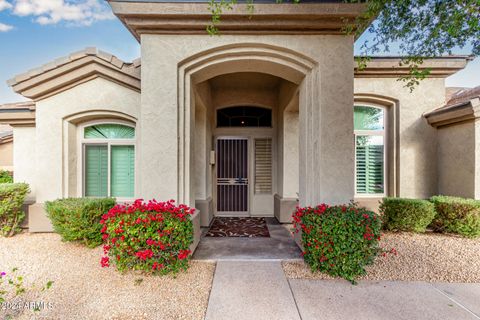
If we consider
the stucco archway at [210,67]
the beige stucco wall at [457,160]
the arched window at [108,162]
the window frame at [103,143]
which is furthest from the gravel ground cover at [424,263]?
the window frame at [103,143]

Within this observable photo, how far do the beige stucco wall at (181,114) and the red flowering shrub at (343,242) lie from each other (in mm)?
792

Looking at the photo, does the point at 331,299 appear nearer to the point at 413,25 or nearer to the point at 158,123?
the point at 158,123

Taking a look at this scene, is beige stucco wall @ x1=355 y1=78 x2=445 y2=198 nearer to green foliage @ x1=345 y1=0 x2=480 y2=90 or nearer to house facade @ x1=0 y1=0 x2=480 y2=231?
house facade @ x1=0 y1=0 x2=480 y2=231

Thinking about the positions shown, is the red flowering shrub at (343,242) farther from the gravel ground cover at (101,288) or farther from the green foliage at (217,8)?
the green foliage at (217,8)

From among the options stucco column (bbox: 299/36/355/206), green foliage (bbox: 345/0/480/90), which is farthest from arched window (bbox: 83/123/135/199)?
green foliage (bbox: 345/0/480/90)

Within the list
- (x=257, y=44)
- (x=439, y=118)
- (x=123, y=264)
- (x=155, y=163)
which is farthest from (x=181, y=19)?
(x=439, y=118)

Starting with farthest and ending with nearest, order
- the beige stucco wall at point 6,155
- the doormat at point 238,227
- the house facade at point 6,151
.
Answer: the beige stucco wall at point 6,155
the house facade at point 6,151
the doormat at point 238,227

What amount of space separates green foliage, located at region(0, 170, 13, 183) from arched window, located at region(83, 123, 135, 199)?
3.87m

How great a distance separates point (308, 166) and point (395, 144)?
4.28 meters

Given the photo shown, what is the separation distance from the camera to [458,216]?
5.83 meters

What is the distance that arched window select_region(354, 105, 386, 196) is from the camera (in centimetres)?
745

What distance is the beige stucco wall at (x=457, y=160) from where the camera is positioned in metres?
6.09

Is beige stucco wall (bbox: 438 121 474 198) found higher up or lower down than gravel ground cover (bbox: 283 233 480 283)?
higher up

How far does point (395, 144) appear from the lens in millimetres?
7219
